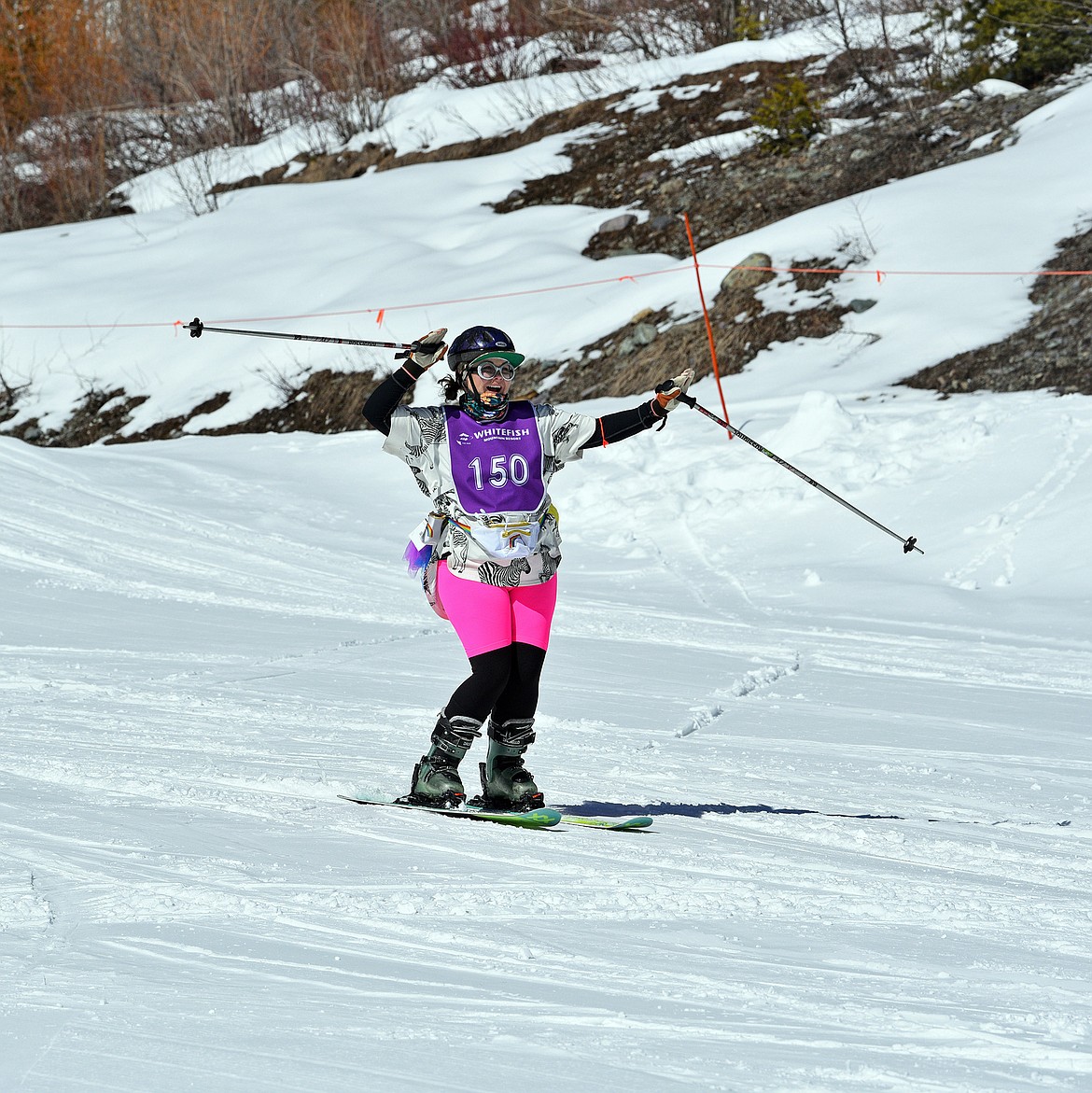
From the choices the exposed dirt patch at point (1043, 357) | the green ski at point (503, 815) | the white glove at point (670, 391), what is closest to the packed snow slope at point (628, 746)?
the green ski at point (503, 815)

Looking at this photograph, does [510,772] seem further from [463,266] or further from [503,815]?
[463,266]

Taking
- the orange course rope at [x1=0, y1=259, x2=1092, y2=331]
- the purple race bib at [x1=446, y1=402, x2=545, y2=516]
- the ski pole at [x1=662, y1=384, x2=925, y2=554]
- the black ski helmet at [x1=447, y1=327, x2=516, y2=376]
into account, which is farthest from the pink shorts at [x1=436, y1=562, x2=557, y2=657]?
the orange course rope at [x1=0, y1=259, x2=1092, y2=331]

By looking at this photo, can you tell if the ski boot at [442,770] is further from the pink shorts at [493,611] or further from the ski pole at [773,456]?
the ski pole at [773,456]

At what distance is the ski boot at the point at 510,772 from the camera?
195 inches

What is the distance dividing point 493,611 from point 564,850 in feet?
2.76

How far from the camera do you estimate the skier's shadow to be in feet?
16.8

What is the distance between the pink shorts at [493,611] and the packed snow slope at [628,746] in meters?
0.65

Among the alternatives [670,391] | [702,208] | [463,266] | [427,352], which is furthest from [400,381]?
[702,208]

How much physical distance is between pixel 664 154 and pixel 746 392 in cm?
812

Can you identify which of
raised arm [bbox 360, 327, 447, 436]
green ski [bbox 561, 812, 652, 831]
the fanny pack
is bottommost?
green ski [bbox 561, 812, 652, 831]

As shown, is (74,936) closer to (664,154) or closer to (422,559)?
(422,559)

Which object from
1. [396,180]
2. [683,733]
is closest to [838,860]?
[683,733]

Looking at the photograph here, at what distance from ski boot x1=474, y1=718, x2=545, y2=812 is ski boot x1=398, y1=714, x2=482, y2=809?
0.29ft

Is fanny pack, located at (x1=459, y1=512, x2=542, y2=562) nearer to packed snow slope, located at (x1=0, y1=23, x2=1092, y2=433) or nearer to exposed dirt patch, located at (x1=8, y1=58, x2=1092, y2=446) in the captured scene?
packed snow slope, located at (x1=0, y1=23, x2=1092, y2=433)
